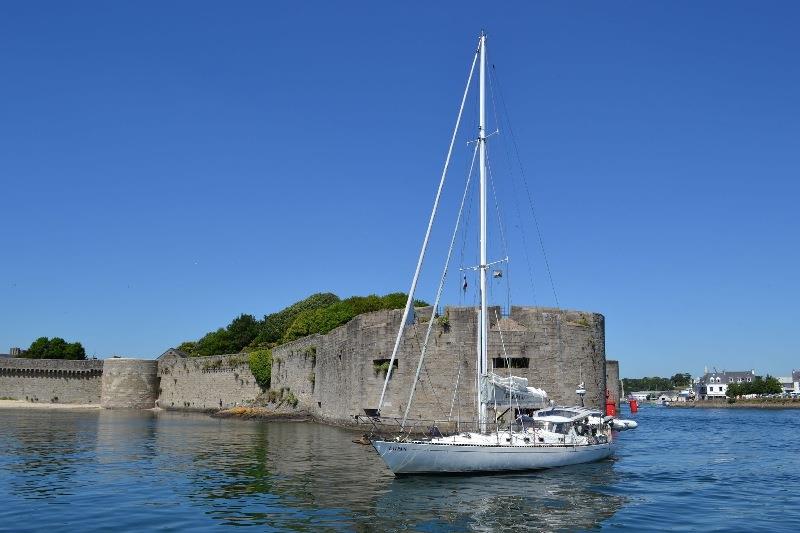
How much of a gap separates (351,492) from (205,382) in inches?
1821

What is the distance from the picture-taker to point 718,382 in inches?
4862

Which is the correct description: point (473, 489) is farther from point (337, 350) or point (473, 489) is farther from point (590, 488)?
point (337, 350)

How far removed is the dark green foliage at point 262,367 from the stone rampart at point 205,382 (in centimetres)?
90

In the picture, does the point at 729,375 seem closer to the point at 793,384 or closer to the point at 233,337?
the point at 793,384

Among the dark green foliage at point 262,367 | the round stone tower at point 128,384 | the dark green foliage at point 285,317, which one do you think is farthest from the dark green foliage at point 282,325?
the round stone tower at point 128,384

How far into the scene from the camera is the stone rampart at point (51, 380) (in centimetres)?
6706

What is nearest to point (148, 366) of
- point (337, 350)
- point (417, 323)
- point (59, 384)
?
point (59, 384)

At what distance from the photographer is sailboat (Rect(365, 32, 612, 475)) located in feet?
57.9

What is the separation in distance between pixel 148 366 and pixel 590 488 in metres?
56.2

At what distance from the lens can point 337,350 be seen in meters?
36.5

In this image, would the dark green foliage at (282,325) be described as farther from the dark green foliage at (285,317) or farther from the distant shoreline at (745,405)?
the distant shoreline at (745,405)

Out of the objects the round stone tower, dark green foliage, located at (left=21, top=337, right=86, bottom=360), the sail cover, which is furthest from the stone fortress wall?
dark green foliage, located at (left=21, top=337, right=86, bottom=360)

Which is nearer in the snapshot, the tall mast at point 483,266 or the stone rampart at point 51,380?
Answer: the tall mast at point 483,266

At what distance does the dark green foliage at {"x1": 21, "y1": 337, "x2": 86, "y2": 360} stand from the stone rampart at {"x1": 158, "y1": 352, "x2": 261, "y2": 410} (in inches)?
811
